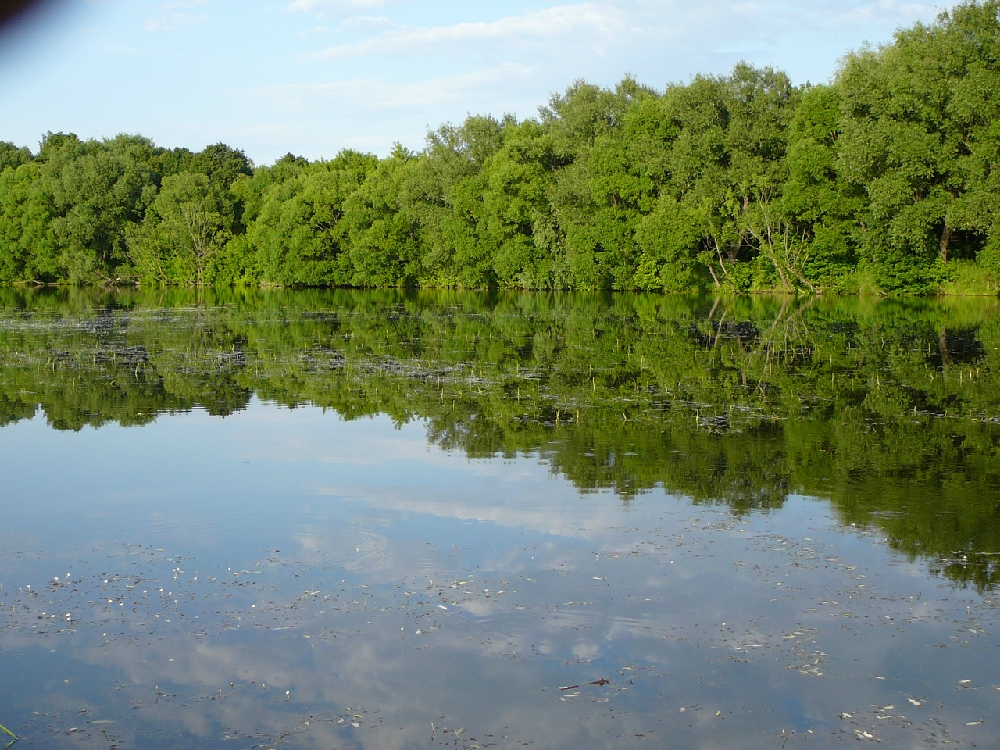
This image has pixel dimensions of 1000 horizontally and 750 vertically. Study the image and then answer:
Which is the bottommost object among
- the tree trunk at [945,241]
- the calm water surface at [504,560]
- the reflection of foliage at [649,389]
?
the calm water surface at [504,560]

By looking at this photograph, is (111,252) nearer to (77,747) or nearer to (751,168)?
(751,168)

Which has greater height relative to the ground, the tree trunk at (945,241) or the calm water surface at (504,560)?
the tree trunk at (945,241)

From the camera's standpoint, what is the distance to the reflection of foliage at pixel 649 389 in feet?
39.3

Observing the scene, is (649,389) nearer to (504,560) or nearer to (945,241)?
(504,560)

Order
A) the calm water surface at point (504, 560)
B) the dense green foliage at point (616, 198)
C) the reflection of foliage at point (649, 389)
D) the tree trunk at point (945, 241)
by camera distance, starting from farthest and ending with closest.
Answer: the tree trunk at point (945, 241), the dense green foliage at point (616, 198), the reflection of foliage at point (649, 389), the calm water surface at point (504, 560)

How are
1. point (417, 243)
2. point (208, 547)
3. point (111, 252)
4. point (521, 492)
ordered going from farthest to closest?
point (111, 252) < point (417, 243) < point (521, 492) < point (208, 547)

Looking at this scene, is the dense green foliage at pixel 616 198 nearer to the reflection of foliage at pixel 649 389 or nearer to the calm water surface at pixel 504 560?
the reflection of foliage at pixel 649 389

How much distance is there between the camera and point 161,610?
8125mm

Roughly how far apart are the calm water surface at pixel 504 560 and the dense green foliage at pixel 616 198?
2763 centimetres

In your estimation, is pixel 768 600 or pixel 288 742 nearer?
pixel 288 742

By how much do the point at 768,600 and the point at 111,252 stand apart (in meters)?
79.9

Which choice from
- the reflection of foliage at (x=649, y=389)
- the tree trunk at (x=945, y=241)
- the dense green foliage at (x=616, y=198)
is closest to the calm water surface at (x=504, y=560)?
the reflection of foliage at (x=649, y=389)

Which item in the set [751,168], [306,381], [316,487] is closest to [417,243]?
[751,168]

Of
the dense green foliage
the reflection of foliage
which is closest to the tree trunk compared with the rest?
the dense green foliage
